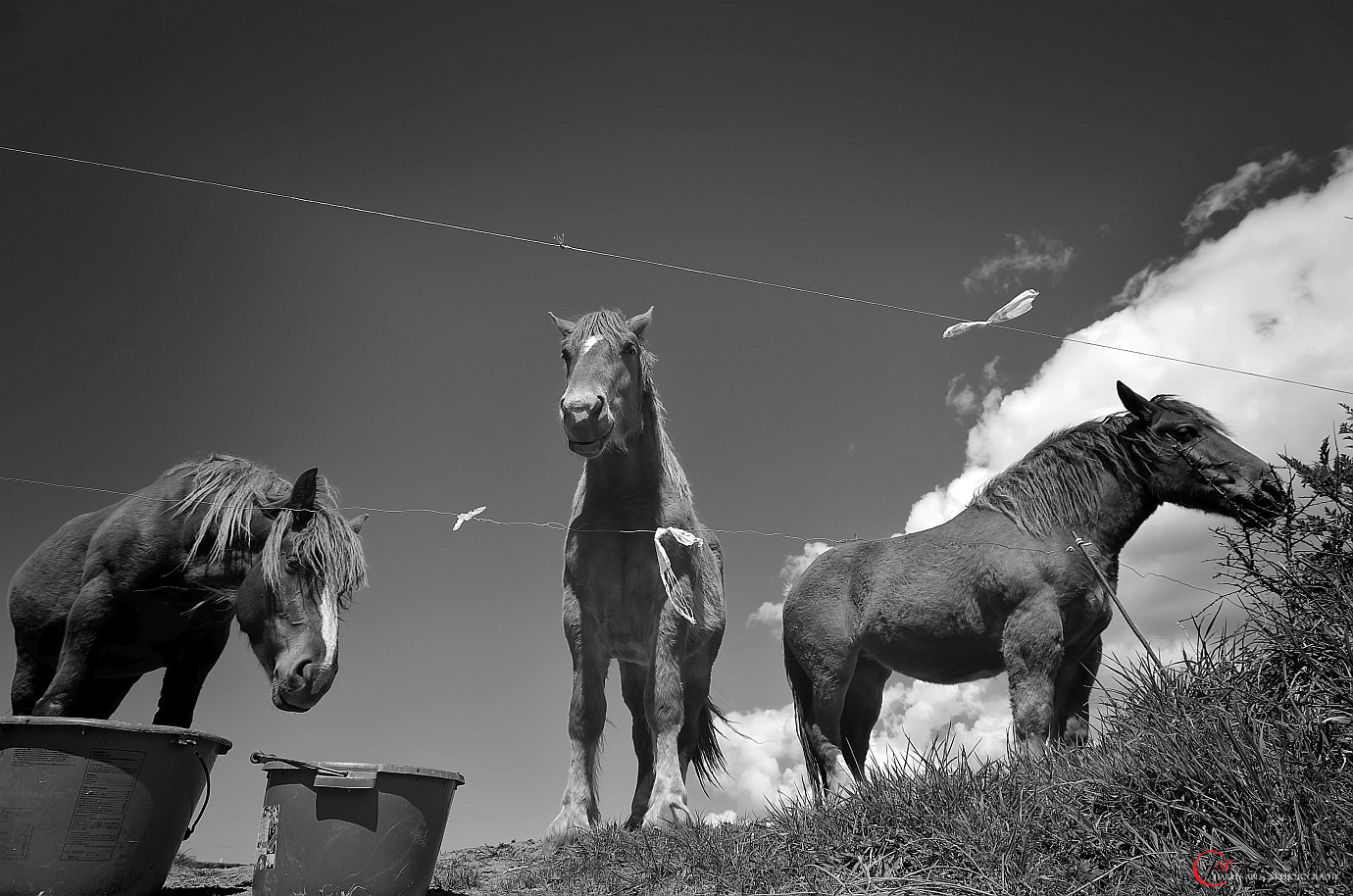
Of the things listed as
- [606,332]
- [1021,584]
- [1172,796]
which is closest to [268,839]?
[606,332]

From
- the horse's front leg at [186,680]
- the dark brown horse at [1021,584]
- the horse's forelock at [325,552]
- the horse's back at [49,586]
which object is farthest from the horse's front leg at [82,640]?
the dark brown horse at [1021,584]

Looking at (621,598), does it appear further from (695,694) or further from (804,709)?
(804,709)

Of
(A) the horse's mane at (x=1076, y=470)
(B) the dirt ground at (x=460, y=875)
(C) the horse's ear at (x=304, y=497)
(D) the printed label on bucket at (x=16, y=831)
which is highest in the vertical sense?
(A) the horse's mane at (x=1076, y=470)

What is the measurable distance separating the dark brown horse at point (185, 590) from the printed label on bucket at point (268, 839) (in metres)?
0.69

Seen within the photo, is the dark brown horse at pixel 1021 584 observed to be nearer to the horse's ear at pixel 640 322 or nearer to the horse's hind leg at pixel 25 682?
the horse's ear at pixel 640 322

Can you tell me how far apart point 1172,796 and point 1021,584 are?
254 cm

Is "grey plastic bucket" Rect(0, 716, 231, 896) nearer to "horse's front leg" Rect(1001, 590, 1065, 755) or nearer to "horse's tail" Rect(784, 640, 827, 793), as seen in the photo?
"horse's tail" Rect(784, 640, 827, 793)

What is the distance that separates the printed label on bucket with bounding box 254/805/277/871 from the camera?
399 centimetres

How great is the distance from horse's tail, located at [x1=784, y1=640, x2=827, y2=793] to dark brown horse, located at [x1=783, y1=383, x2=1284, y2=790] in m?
0.02

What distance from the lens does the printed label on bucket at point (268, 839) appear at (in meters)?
3.99

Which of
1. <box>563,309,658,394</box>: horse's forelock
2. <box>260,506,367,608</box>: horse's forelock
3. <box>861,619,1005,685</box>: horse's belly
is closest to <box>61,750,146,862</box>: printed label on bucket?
<box>260,506,367,608</box>: horse's forelock

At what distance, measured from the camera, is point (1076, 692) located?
17.4 ft

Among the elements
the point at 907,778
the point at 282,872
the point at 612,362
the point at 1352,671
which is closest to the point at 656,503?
the point at 612,362

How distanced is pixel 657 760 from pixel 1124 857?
10.3ft
